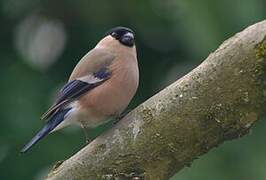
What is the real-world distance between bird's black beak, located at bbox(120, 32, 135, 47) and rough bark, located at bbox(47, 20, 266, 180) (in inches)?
31.9

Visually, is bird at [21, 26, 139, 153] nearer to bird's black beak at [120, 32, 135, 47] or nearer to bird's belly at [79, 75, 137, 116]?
bird's belly at [79, 75, 137, 116]

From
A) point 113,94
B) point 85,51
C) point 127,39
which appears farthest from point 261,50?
point 85,51

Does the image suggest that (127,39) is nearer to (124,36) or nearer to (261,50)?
(124,36)

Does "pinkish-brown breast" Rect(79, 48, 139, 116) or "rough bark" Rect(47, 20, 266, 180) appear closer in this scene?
"rough bark" Rect(47, 20, 266, 180)

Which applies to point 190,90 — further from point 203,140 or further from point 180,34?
point 180,34

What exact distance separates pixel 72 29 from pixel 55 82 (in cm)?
44

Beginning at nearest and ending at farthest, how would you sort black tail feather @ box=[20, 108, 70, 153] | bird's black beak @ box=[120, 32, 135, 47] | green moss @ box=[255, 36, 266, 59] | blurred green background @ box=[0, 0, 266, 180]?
1. green moss @ box=[255, 36, 266, 59]
2. black tail feather @ box=[20, 108, 70, 153]
3. bird's black beak @ box=[120, 32, 135, 47]
4. blurred green background @ box=[0, 0, 266, 180]

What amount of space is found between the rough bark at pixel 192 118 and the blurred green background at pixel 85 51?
4.87 feet

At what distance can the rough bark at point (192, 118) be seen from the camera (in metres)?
2.27

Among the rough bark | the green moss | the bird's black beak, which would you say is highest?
the green moss

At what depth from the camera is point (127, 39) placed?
3.30 meters

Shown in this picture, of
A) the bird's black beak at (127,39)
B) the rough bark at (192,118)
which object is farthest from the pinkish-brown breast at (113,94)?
the rough bark at (192,118)

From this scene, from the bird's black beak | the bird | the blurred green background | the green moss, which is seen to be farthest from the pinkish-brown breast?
the blurred green background

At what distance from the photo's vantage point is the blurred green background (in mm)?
4094
